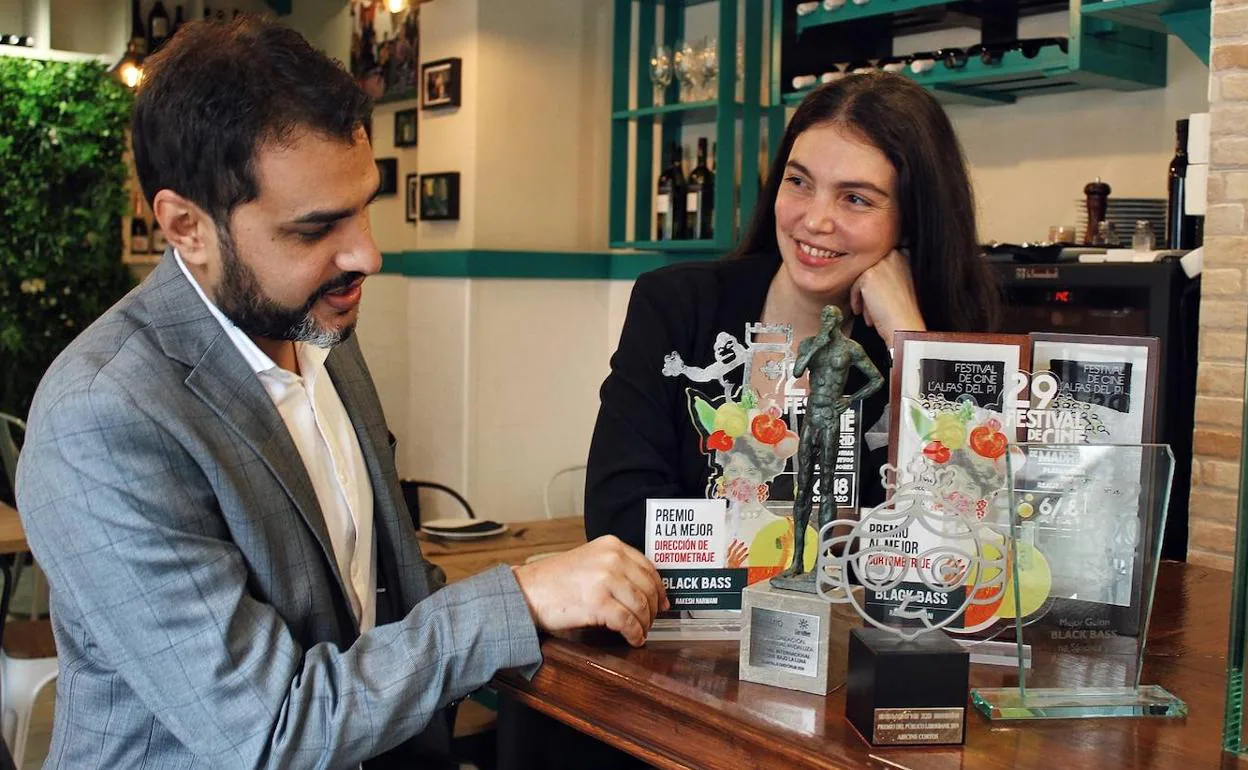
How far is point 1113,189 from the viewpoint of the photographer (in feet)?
11.9

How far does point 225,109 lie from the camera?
1.32 meters

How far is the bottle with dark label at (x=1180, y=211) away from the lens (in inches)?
119

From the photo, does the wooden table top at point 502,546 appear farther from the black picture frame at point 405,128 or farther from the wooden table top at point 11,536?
the black picture frame at point 405,128

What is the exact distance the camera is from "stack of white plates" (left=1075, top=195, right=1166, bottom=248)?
130 inches

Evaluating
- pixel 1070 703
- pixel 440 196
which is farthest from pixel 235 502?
pixel 440 196

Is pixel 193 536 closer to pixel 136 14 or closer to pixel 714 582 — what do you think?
pixel 714 582

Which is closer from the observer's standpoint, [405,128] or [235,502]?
[235,502]

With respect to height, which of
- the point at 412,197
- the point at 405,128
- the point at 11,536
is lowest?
the point at 11,536

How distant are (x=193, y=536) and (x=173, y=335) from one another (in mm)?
250

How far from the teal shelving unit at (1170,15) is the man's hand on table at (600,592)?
7.57 feet

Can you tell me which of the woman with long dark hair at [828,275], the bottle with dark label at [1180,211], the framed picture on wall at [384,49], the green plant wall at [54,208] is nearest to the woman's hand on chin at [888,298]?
the woman with long dark hair at [828,275]

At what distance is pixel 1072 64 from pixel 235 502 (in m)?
2.63

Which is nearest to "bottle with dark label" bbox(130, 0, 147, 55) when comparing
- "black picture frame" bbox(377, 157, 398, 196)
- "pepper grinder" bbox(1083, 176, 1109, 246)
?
"black picture frame" bbox(377, 157, 398, 196)

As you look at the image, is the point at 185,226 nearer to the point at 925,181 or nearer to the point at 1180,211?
the point at 925,181
